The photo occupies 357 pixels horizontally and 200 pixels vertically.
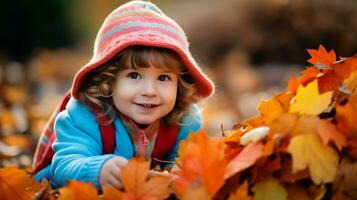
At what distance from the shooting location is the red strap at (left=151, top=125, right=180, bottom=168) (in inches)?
97.0

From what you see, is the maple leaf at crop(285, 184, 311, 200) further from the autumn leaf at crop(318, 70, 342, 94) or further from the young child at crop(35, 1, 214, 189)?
the young child at crop(35, 1, 214, 189)

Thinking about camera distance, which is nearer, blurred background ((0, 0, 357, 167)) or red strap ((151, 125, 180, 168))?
red strap ((151, 125, 180, 168))

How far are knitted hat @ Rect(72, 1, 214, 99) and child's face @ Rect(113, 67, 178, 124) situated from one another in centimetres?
9

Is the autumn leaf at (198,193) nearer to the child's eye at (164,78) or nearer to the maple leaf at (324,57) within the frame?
the maple leaf at (324,57)

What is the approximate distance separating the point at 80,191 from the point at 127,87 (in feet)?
2.21

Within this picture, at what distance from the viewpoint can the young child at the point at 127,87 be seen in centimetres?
217

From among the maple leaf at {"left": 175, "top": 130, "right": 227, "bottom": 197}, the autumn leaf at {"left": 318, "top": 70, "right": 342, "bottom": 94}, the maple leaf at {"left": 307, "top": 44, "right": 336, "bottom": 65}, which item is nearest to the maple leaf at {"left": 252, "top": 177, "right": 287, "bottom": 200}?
the maple leaf at {"left": 175, "top": 130, "right": 227, "bottom": 197}

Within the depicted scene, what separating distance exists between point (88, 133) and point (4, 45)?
22.3 feet

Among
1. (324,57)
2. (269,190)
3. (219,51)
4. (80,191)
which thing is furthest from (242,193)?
(219,51)

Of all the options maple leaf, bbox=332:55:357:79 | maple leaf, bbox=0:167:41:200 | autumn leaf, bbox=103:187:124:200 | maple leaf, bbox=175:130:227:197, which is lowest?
maple leaf, bbox=0:167:41:200

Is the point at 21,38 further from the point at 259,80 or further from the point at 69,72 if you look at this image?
the point at 259,80

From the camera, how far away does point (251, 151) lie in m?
1.50

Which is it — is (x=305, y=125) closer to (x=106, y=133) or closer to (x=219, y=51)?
(x=106, y=133)

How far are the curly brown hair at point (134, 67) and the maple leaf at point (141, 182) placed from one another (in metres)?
0.68
